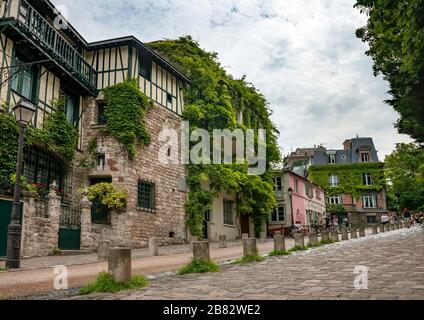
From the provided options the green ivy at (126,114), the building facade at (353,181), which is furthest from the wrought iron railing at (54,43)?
the building facade at (353,181)

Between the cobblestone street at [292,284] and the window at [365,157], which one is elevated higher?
the window at [365,157]

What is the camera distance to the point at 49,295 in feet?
16.4

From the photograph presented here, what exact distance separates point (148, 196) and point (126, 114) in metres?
3.91

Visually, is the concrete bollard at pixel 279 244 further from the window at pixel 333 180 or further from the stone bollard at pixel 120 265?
the window at pixel 333 180

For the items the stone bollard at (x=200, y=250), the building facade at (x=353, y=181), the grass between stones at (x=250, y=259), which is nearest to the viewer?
the stone bollard at (x=200, y=250)

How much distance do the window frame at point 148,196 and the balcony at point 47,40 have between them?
469cm

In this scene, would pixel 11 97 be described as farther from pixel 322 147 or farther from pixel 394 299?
pixel 322 147

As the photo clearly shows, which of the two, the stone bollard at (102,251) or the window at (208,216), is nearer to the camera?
the stone bollard at (102,251)

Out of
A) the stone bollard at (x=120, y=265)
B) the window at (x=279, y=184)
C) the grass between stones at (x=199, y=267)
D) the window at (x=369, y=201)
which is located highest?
the window at (x=279, y=184)

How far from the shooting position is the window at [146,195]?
17177 mm

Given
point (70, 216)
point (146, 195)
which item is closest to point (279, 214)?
point (146, 195)

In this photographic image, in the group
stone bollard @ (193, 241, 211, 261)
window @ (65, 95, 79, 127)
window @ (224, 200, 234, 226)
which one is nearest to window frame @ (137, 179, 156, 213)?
window @ (65, 95, 79, 127)

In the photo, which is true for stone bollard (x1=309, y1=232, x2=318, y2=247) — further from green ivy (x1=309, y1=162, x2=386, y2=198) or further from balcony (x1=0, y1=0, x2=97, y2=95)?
green ivy (x1=309, y1=162, x2=386, y2=198)
